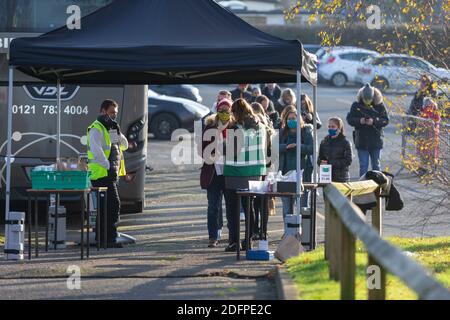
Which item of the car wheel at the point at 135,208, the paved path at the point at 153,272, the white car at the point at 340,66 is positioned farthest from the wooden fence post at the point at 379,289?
the white car at the point at 340,66

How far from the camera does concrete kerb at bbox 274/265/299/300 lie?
32.6ft

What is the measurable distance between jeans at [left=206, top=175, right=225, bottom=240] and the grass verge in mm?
1747

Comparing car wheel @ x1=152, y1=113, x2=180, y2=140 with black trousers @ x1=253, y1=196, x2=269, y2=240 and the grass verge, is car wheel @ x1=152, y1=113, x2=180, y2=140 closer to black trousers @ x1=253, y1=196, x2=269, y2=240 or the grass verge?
black trousers @ x1=253, y1=196, x2=269, y2=240

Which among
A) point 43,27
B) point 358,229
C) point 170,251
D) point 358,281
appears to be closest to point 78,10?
point 43,27

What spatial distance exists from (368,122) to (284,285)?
9558mm

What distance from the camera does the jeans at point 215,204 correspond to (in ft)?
48.5

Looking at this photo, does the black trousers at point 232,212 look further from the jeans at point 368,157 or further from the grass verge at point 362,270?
the jeans at point 368,157

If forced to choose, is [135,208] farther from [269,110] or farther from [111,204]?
[111,204]

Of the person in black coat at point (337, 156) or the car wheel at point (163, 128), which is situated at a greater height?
the car wheel at point (163, 128)

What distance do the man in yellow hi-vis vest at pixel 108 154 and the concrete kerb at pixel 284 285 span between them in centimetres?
327

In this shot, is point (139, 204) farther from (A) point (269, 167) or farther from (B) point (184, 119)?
(B) point (184, 119)

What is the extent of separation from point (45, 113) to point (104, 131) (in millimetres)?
3378

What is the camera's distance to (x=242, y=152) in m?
14.3

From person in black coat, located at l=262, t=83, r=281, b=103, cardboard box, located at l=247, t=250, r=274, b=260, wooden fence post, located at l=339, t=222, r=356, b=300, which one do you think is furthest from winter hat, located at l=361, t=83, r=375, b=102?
wooden fence post, located at l=339, t=222, r=356, b=300
